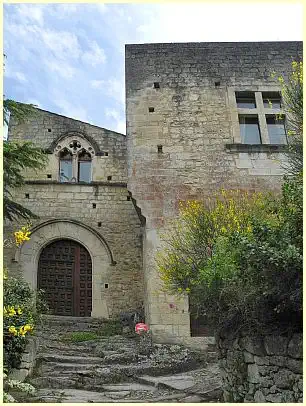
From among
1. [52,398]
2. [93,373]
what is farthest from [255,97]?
[52,398]

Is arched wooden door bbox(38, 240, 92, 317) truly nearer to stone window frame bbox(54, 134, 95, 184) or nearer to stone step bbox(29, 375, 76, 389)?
stone window frame bbox(54, 134, 95, 184)

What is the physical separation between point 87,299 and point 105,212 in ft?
8.86

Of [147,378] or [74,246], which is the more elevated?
[74,246]

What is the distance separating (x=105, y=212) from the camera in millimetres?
13961

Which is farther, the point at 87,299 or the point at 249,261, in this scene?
the point at 87,299

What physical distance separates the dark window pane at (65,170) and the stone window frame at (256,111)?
18.6 feet

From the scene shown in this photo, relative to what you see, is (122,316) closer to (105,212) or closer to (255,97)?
(105,212)

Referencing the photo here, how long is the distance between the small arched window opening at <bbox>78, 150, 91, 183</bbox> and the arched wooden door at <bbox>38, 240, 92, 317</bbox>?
7.35 feet

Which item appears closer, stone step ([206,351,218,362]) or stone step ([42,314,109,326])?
stone step ([206,351,218,362])

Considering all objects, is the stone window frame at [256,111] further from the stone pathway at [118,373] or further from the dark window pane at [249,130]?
the stone pathway at [118,373]

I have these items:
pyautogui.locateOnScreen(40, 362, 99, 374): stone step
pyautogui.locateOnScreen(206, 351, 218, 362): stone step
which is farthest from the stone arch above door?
pyautogui.locateOnScreen(40, 362, 99, 374): stone step

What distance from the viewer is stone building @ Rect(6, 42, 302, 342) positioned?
10.9m

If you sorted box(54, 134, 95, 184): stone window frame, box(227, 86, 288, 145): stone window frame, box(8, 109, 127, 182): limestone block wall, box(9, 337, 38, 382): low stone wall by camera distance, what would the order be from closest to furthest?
box(9, 337, 38, 382): low stone wall
box(227, 86, 288, 145): stone window frame
box(8, 109, 127, 182): limestone block wall
box(54, 134, 95, 184): stone window frame

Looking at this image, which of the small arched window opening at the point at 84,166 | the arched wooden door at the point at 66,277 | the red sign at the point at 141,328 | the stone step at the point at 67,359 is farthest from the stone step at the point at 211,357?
the small arched window opening at the point at 84,166
